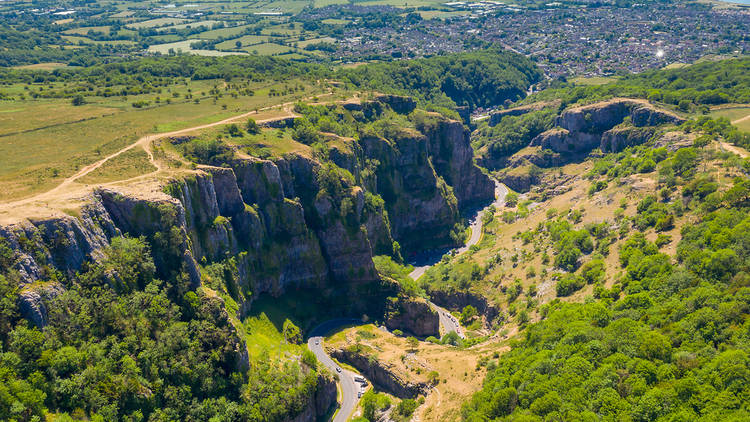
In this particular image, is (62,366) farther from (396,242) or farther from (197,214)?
(396,242)


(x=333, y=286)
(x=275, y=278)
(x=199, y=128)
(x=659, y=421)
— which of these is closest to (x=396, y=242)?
(x=333, y=286)

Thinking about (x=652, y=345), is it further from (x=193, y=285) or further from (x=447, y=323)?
(x=193, y=285)

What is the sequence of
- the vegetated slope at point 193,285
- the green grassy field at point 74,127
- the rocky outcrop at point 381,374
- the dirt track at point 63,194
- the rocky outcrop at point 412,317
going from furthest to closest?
the rocky outcrop at point 412,317 → the rocky outcrop at point 381,374 → the green grassy field at point 74,127 → the dirt track at point 63,194 → the vegetated slope at point 193,285

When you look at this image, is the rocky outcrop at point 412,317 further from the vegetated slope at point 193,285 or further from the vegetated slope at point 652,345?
the vegetated slope at point 652,345

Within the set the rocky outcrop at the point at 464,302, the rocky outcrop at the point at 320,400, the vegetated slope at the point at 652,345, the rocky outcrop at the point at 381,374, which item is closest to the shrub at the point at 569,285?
the vegetated slope at the point at 652,345

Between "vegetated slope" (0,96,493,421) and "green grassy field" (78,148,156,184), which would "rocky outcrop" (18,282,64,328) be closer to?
"vegetated slope" (0,96,493,421)

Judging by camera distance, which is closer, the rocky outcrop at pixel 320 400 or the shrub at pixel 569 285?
the rocky outcrop at pixel 320 400

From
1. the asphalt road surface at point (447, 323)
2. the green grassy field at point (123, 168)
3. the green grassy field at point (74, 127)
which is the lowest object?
the asphalt road surface at point (447, 323)
